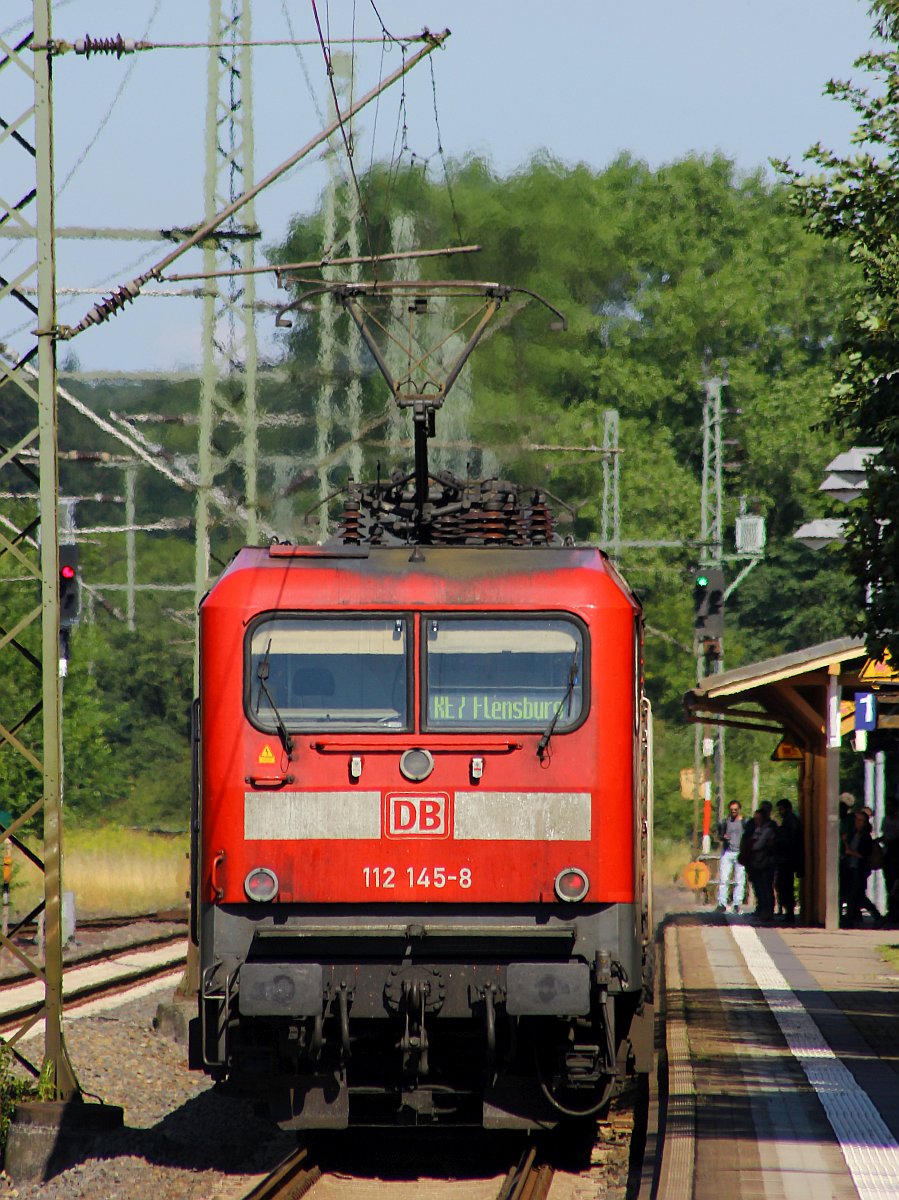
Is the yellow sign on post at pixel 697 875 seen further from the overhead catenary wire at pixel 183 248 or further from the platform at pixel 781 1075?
the overhead catenary wire at pixel 183 248

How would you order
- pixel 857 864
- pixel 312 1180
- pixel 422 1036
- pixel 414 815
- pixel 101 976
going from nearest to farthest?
pixel 422 1036
pixel 414 815
pixel 312 1180
pixel 101 976
pixel 857 864

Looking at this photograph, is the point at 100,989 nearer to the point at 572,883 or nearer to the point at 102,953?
the point at 102,953

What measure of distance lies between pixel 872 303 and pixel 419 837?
544 centimetres

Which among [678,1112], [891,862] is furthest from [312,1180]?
[891,862]

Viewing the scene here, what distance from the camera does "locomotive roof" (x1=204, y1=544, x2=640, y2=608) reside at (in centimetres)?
1011

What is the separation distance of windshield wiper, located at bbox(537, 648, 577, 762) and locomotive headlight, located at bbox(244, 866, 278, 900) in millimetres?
1541

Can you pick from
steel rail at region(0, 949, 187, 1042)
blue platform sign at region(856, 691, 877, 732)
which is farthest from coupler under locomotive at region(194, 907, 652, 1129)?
blue platform sign at region(856, 691, 877, 732)

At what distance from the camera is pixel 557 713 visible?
9.91 metres

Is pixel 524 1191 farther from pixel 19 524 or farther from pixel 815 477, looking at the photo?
pixel 815 477

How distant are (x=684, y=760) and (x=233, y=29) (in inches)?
1334

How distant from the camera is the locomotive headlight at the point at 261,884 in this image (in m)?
9.70

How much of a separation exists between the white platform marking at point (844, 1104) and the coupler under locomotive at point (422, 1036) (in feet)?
3.88

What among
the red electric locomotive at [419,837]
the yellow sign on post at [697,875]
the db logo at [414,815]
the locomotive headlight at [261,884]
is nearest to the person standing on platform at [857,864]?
the yellow sign on post at [697,875]

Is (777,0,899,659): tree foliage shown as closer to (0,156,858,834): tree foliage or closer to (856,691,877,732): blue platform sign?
(856,691,877,732): blue platform sign
